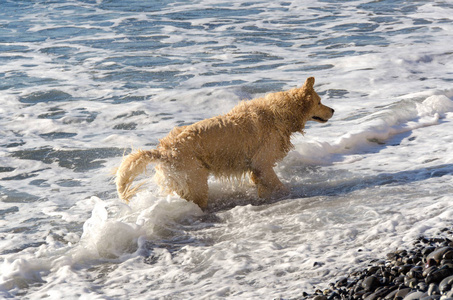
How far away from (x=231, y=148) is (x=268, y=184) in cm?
60

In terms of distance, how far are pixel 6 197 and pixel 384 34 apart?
38.8 feet

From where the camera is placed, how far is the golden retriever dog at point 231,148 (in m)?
5.29

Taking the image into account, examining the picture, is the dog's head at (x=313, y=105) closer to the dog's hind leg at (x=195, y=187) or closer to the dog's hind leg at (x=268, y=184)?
the dog's hind leg at (x=268, y=184)

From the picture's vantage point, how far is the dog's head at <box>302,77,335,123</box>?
597 centimetres

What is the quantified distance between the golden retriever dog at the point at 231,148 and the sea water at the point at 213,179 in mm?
284

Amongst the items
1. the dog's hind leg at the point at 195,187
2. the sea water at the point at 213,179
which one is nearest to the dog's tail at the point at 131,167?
the sea water at the point at 213,179

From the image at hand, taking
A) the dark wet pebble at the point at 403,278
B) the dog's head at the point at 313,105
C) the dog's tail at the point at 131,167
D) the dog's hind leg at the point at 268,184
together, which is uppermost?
the dog's head at the point at 313,105

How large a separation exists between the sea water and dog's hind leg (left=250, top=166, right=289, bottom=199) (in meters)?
0.14

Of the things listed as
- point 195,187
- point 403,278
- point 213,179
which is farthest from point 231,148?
point 403,278

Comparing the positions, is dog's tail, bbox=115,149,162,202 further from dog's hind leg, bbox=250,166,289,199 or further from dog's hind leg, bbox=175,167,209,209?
dog's hind leg, bbox=250,166,289,199

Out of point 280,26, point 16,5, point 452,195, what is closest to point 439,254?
point 452,195

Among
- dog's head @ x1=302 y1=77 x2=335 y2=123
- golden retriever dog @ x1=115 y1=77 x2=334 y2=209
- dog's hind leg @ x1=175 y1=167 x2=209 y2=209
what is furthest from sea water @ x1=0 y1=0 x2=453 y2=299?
dog's head @ x1=302 y1=77 x2=335 y2=123

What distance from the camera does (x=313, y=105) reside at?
Result: 19.8ft

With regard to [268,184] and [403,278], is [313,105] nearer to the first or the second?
[268,184]
